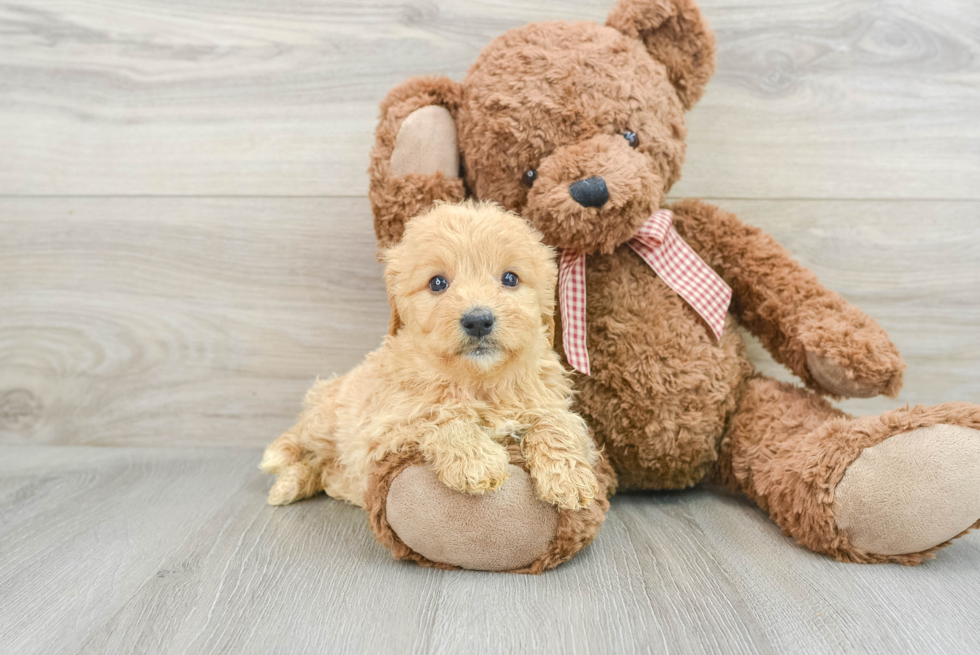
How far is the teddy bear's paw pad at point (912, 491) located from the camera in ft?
2.04

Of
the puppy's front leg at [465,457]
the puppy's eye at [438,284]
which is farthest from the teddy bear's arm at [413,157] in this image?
the puppy's front leg at [465,457]

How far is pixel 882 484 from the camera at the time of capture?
25.3 inches

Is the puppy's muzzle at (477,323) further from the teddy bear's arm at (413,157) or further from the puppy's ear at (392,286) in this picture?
the teddy bear's arm at (413,157)

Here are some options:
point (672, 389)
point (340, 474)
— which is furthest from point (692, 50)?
point (340, 474)

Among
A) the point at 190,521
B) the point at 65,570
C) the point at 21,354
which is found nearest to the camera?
the point at 65,570

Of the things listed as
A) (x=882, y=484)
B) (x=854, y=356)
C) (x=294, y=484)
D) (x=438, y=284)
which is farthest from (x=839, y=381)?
(x=294, y=484)

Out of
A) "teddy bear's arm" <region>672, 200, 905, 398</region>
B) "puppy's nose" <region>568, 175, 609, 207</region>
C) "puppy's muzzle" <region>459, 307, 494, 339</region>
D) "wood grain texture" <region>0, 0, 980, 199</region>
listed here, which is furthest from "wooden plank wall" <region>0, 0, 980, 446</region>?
"puppy's muzzle" <region>459, 307, 494, 339</region>

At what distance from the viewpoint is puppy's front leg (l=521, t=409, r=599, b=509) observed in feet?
2.06

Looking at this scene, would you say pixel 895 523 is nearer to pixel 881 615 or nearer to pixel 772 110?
pixel 881 615

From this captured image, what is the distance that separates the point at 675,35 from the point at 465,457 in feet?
1.90

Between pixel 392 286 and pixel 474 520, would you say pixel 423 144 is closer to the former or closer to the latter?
pixel 392 286

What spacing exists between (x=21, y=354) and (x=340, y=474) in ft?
2.12

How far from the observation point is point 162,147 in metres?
1.05

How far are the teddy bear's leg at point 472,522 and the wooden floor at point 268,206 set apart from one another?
14 centimetres
